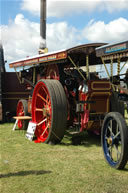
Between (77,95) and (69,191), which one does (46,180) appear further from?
(77,95)

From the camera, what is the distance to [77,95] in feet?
19.3

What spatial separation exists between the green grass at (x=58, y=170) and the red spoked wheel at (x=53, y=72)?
5.94 feet

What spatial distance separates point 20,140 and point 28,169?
215 centimetres

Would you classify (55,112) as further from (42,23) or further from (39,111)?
(42,23)

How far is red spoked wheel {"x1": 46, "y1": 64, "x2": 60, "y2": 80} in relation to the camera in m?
6.15

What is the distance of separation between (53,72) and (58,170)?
318 cm

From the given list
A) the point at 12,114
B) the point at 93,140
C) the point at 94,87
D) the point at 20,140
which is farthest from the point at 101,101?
the point at 12,114

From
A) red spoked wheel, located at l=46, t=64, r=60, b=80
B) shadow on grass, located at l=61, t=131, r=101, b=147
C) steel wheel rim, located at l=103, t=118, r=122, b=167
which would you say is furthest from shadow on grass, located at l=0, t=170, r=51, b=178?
red spoked wheel, located at l=46, t=64, r=60, b=80

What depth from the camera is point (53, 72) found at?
637 centimetres

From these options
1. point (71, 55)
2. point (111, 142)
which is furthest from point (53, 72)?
point (111, 142)

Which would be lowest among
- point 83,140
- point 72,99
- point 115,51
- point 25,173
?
point 25,173

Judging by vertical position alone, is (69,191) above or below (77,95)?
below

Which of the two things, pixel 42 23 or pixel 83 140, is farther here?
pixel 42 23

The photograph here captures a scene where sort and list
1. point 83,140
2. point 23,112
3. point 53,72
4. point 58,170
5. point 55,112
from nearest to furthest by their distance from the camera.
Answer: point 58,170
point 55,112
point 83,140
point 53,72
point 23,112
